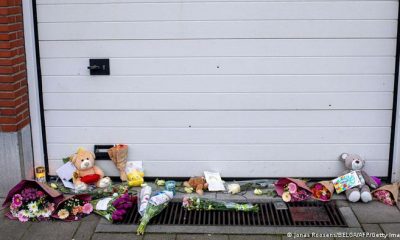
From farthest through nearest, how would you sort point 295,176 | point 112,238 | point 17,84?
point 295,176, point 17,84, point 112,238

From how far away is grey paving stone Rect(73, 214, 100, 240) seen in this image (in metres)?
5.39

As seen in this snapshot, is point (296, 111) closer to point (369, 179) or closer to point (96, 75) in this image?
point (369, 179)

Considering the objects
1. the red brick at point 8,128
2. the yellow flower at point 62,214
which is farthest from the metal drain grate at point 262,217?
the red brick at point 8,128

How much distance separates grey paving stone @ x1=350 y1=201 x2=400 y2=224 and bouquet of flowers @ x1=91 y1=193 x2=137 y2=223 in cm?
212

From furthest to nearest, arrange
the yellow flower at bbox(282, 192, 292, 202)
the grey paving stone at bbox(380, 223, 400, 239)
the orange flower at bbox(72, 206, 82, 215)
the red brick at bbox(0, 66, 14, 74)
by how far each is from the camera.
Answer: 1. the yellow flower at bbox(282, 192, 292, 202)
2. the red brick at bbox(0, 66, 14, 74)
3. the orange flower at bbox(72, 206, 82, 215)
4. the grey paving stone at bbox(380, 223, 400, 239)

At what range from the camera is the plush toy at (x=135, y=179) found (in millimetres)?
6270

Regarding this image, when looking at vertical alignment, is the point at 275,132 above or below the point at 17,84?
below

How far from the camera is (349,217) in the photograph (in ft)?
18.5

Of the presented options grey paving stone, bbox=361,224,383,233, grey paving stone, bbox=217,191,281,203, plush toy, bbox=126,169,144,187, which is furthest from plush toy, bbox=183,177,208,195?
grey paving stone, bbox=361,224,383,233

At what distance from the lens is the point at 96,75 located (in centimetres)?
621

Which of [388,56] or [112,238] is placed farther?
[388,56]

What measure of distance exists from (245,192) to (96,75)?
189 cm

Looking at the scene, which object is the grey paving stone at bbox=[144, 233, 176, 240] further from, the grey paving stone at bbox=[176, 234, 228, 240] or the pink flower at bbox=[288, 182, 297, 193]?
the pink flower at bbox=[288, 182, 297, 193]

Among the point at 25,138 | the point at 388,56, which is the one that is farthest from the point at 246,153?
the point at 25,138
